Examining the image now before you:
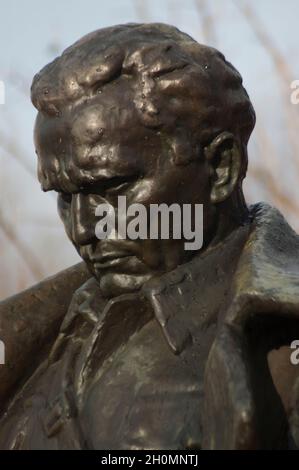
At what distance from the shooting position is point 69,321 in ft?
10.1

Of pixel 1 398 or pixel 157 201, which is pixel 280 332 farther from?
pixel 1 398

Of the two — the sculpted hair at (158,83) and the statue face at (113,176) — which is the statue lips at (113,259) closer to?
the statue face at (113,176)

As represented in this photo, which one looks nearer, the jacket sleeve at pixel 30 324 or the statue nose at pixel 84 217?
the statue nose at pixel 84 217

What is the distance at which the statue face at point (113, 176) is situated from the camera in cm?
279

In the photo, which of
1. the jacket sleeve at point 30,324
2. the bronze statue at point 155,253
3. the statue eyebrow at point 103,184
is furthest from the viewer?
the jacket sleeve at point 30,324

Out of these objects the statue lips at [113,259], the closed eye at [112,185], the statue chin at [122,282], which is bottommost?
the statue chin at [122,282]

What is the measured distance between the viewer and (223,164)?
2943 millimetres

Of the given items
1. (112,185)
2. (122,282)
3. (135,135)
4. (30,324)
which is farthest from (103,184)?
(30,324)

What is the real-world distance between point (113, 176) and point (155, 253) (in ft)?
0.68

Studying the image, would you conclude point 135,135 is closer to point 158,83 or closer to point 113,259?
point 158,83

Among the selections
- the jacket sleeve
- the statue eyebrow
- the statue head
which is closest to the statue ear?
the statue head

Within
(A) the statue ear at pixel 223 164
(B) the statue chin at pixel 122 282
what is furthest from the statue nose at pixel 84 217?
(A) the statue ear at pixel 223 164

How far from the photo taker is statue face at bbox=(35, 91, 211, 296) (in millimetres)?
2793

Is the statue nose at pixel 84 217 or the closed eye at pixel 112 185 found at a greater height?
the closed eye at pixel 112 185
